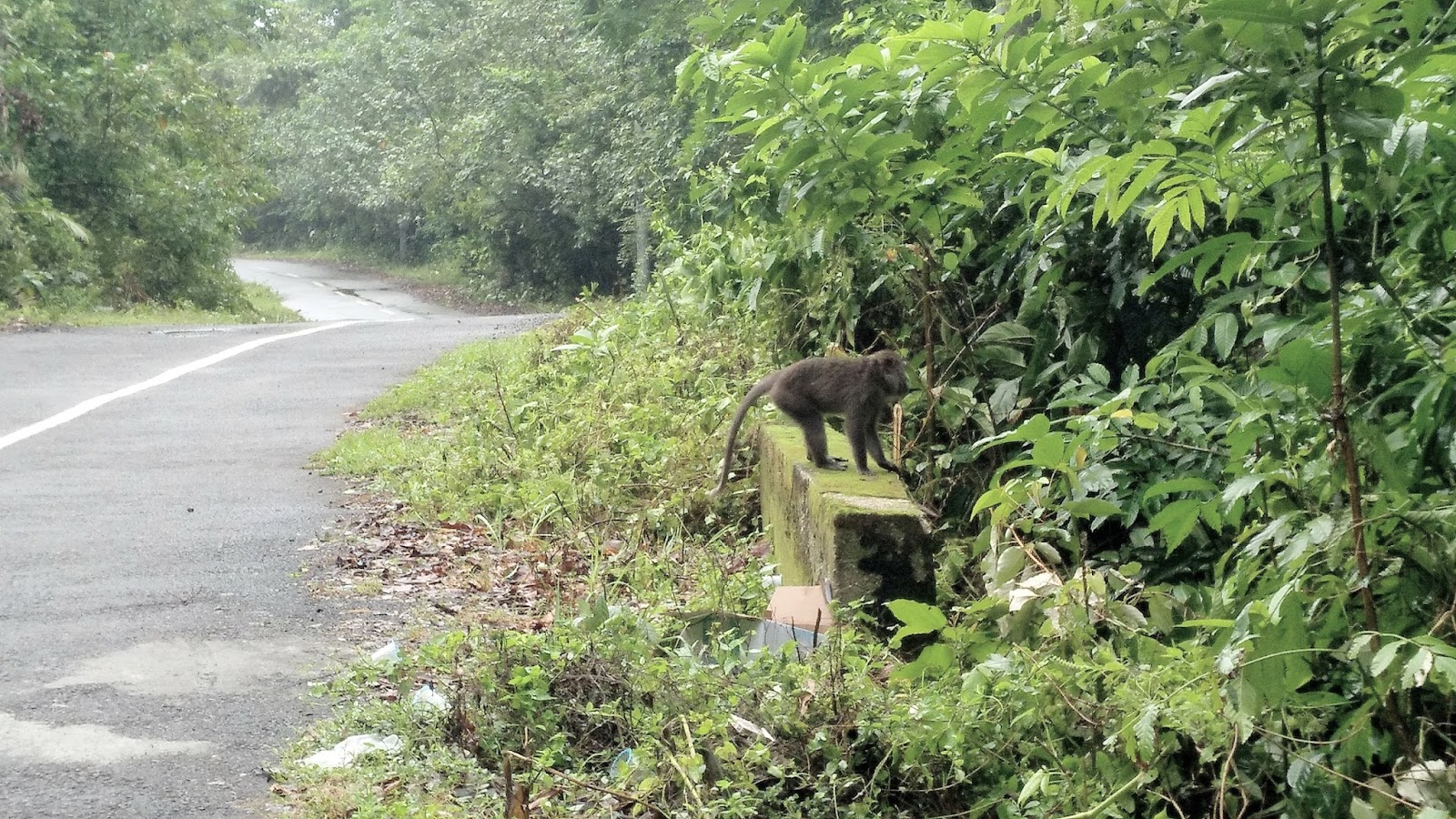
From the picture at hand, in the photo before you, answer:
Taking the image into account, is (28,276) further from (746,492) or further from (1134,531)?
(1134,531)

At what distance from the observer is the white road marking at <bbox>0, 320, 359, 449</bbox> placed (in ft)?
35.4

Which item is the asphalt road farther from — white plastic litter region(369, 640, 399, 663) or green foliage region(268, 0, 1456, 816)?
green foliage region(268, 0, 1456, 816)

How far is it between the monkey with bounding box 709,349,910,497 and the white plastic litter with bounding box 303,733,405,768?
2.75 m

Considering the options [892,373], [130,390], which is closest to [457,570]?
[892,373]

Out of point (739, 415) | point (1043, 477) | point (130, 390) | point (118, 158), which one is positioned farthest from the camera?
point (118, 158)

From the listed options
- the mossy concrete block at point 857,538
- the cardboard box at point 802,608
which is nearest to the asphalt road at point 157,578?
the cardboard box at point 802,608

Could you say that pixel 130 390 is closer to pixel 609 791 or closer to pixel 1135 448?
pixel 1135 448

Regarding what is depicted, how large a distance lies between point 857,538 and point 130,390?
10.00 meters

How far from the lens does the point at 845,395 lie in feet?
22.7

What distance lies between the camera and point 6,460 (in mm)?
9656

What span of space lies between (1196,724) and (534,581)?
376cm

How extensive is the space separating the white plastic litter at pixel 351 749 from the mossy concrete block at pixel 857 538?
5.62 feet

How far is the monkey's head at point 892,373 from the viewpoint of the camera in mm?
6863

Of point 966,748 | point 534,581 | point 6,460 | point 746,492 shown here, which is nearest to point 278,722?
point 534,581
